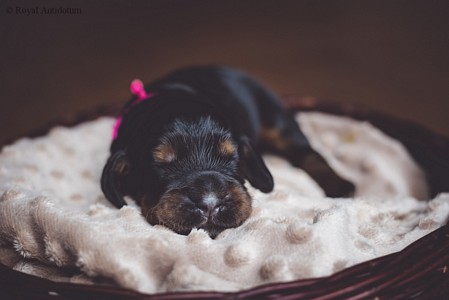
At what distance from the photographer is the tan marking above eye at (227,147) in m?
1.92

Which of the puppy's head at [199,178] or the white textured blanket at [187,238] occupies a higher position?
the puppy's head at [199,178]

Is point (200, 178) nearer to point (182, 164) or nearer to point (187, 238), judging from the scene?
point (182, 164)

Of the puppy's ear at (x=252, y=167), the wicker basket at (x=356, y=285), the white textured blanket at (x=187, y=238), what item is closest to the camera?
the wicker basket at (x=356, y=285)

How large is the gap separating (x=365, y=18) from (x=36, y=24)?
2937 millimetres

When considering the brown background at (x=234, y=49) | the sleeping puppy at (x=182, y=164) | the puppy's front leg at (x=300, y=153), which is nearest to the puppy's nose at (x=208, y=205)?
the sleeping puppy at (x=182, y=164)

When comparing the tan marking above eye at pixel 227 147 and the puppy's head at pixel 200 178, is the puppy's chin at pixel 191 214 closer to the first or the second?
the puppy's head at pixel 200 178

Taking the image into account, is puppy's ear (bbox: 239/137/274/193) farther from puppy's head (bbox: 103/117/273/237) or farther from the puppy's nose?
the puppy's nose

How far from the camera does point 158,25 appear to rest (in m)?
4.98

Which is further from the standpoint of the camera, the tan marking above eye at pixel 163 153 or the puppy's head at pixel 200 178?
the tan marking above eye at pixel 163 153

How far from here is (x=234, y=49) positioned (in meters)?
4.93

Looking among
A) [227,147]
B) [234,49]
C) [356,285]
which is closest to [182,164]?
[227,147]

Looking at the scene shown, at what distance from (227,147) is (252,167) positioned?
6.9 inches

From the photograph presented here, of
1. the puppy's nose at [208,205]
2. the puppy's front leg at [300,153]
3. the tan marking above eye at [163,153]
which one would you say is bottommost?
the puppy's front leg at [300,153]

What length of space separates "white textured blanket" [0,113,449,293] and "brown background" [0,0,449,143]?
2437 millimetres
